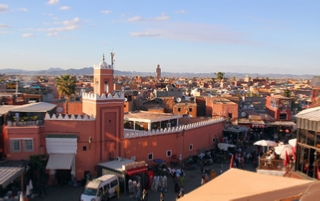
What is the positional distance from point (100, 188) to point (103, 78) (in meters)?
6.62

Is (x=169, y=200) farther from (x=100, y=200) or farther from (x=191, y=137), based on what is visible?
(x=191, y=137)

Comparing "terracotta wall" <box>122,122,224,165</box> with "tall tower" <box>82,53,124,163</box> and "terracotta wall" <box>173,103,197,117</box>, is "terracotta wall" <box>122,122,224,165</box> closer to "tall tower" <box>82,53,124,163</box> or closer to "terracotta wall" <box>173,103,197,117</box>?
"tall tower" <box>82,53,124,163</box>

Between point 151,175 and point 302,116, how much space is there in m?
8.18

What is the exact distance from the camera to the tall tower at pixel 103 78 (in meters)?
18.3

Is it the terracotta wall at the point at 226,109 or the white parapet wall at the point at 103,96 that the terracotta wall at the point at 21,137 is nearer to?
the white parapet wall at the point at 103,96

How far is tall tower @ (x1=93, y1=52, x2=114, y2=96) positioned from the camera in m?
18.3

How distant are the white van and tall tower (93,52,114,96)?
5245mm

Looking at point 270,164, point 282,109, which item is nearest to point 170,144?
point 270,164

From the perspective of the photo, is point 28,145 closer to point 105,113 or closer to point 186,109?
point 105,113

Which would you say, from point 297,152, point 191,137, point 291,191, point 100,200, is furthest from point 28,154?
point 291,191

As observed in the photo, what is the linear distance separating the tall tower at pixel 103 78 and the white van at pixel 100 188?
5.25 metres

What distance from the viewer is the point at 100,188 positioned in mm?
14219

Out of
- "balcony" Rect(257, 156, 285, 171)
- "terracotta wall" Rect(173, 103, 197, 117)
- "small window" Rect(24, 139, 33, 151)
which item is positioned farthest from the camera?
"terracotta wall" Rect(173, 103, 197, 117)

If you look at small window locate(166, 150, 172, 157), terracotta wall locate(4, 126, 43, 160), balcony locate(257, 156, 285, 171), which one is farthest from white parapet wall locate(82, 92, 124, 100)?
balcony locate(257, 156, 285, 171)
